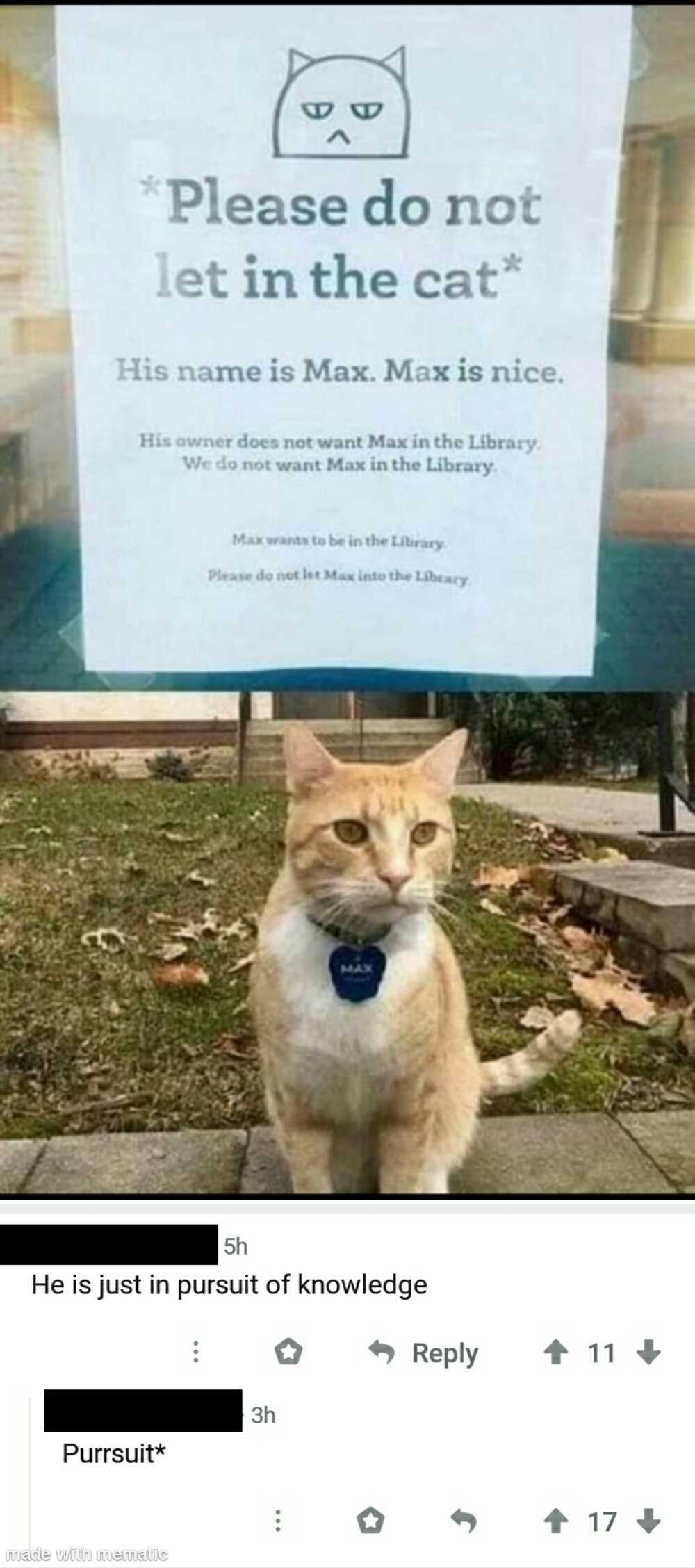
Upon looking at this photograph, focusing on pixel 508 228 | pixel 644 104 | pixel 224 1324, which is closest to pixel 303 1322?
pixel 224 1324

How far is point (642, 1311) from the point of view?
0.92 meters

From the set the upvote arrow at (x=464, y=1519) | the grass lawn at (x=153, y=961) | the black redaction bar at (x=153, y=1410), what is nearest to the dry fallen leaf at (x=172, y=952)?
the grass lawn at (x=153, y=961)

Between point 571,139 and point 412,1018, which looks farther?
point 412,1018

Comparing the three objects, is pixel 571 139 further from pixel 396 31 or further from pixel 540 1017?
pixel 540 1017

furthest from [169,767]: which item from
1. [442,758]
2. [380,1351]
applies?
[380,1351]

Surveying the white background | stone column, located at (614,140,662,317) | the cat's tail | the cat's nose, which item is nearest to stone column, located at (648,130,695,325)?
stone column, located at (614,140,662,317)

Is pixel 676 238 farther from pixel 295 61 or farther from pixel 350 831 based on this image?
pixel 350 831

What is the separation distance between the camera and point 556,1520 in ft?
3.00

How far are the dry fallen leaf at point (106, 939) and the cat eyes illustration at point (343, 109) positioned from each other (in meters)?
0.59

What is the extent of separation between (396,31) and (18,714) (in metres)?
0.57

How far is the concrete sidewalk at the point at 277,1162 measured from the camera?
94 centimetres

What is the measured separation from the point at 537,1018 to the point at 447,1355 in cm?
27

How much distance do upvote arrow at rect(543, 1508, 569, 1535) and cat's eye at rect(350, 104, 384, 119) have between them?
1.04 metres

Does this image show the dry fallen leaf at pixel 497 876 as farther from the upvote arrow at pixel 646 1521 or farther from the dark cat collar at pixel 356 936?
the upvote arrow at pixel 646 1521
